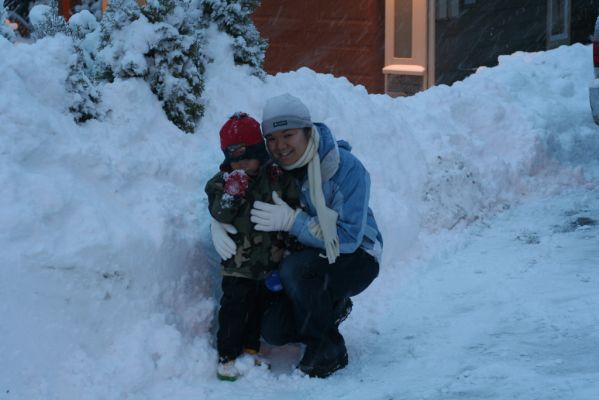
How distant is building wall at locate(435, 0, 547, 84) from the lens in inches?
532

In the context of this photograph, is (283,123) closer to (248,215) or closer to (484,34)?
(248,215)

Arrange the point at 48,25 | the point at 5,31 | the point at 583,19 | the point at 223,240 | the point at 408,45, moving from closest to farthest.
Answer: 1. the point at 223,240
2. the point at 5,31
3. the point at 48,25
4. the point at 408,45
5. the point at 583,19

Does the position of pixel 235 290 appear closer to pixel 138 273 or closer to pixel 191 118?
pixel 138 273

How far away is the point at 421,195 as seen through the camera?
7.75 meters

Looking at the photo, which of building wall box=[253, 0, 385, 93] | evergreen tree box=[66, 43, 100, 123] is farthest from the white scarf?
building wall box=[253, 0, 385, 93]

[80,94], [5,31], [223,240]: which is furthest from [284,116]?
[5,31]

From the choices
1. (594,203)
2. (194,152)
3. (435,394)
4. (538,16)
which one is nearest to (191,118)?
(194,152)

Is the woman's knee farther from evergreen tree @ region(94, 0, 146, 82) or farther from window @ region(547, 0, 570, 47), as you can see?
window @ region(547, 0, 570, 47)

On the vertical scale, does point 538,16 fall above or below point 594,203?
above

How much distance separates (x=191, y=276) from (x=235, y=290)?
41 centimetres

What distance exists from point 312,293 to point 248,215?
49 cm

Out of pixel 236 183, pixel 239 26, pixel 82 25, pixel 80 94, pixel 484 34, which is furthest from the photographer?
pixel 484 34

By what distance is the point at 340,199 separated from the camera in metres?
4.88

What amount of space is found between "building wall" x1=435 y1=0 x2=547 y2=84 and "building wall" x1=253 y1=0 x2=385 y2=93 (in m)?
0.86
